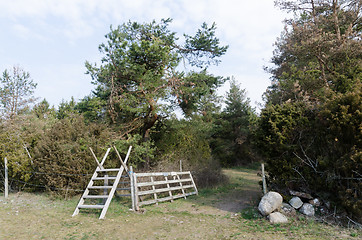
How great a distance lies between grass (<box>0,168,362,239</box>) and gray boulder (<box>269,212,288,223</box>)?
15 centimetres

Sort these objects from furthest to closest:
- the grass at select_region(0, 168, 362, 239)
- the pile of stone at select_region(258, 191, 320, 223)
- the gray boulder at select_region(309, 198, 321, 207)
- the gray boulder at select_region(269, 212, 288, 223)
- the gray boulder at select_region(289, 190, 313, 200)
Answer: the gray boulder at select_region(289, 190, 313, 200) → the gray boulder at select_region(309, 198, 321, 207) → the pile of stone at select_region(258, 191, 320, 223) → the gray boulder at select_region(269, 212, 288, 223) → the grass at select_region(0, 168, 362, 239)

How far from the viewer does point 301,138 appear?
25.1 ft

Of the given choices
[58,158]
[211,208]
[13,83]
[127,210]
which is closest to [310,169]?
[211,208]

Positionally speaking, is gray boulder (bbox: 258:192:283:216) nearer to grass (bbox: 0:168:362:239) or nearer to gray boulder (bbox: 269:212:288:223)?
gray boulder (bbox: 269:212:288:223)

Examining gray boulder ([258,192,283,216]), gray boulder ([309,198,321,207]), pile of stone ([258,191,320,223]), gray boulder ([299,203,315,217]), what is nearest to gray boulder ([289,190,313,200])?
pile of stone ([258,191,320,223])

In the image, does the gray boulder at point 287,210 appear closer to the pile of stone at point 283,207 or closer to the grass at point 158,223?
the pile of stone at point 283,207

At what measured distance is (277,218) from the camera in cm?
645

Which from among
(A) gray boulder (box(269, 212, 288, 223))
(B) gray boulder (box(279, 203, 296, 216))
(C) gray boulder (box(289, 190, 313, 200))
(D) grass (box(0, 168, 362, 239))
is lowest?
(D) grass (box(0, 168, 362, 239))

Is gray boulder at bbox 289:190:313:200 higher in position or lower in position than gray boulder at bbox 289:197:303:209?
higher

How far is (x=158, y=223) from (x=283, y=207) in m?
3.64

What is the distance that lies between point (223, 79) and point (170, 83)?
14.0ft

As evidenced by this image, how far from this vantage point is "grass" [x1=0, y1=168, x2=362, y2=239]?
573cm

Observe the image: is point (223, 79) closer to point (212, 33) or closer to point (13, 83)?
point (212, 33)

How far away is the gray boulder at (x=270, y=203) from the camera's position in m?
6.69
